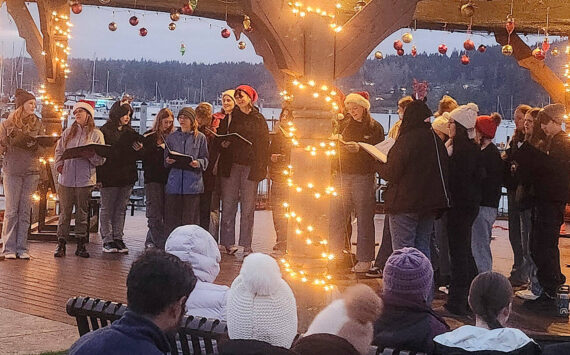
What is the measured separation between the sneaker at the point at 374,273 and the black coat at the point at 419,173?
52.2 inches

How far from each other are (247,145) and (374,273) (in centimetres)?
199

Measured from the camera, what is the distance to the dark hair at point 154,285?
2461mm

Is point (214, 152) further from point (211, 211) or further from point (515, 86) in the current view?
point (515, 86)

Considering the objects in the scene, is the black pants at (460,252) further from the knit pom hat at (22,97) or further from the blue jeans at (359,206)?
the knit pom hat at (22,97)

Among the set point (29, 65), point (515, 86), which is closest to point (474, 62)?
point (515, 86)

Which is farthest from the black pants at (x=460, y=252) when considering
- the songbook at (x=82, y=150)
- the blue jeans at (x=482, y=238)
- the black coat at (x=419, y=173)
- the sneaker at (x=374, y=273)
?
the songbook at (x=82, y=150)

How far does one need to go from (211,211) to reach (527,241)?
11.6 ft

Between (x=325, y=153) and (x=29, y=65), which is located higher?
(x=29, y=65)

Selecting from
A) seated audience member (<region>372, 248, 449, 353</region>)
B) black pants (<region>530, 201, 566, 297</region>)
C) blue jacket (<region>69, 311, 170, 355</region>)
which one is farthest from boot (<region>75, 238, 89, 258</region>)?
blue jacket (<region>69, 311, 170, 355</region>)

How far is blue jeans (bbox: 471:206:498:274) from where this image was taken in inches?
251

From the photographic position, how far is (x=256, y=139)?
823 cm

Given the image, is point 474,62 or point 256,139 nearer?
point 256,139

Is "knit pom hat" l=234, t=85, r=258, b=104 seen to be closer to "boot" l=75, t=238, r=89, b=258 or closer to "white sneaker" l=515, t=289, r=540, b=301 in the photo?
"boot" l=75, t=238, r=89, b=258

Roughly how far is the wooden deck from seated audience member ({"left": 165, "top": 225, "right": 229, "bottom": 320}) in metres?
1.61
